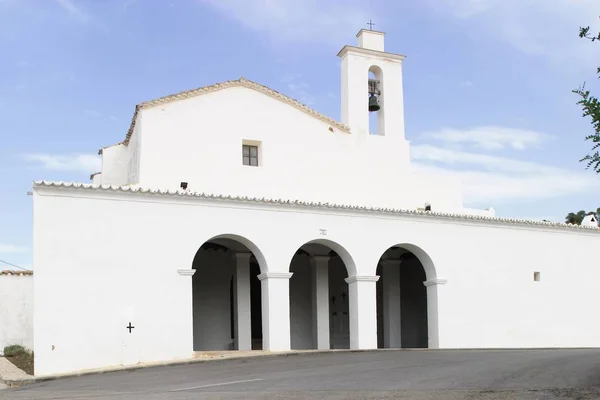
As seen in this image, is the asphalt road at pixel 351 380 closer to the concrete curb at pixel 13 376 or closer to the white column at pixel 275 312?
the concrete curb at pixel 13 376

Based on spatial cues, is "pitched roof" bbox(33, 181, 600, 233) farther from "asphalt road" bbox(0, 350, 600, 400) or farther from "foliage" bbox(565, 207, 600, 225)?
"foliage" bbox(565, 207, 600, 225)

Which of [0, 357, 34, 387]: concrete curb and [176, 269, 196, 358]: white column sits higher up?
[176, 269, 196, 358]: white column

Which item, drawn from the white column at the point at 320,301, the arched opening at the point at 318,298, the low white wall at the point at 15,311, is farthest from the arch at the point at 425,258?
the low white wall at the point at 15,311

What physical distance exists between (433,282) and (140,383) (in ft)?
32.4

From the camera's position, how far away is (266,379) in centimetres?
1127

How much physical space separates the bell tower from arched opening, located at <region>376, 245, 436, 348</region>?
3988mm

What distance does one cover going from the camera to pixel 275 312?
17.1m

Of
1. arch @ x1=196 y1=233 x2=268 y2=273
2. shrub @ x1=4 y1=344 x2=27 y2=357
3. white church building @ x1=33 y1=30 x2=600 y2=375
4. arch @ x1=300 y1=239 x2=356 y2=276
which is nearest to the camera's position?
white church building @ x1=33 y1=30 x2=600 y2=375

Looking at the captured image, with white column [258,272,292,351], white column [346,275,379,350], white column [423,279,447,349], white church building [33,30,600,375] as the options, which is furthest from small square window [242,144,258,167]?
white column [423,279,447,349]

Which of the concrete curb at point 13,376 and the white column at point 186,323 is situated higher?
the white column at point 186,323

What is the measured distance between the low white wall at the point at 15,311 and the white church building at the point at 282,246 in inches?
161

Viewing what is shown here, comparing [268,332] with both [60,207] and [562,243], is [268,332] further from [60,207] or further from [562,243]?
[562,243]

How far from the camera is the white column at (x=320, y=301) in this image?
1973 cm

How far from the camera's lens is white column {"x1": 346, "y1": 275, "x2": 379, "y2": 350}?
18016 millimetres
